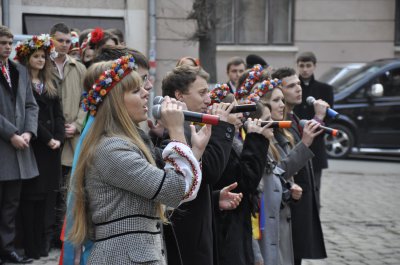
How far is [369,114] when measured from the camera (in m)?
16.2

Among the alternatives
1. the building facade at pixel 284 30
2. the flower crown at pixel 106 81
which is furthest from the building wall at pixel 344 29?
the flower crown at pixel 106 81

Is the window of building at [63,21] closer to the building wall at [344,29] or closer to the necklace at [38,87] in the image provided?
the building wall at [344,29]

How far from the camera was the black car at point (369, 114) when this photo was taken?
16.1m

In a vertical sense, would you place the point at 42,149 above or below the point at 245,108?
below

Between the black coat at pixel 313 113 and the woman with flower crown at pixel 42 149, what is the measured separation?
284 cm

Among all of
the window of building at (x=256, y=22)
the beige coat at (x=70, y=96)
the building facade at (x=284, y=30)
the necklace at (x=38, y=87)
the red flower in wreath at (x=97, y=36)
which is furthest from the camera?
the window of building at (x=256, y=22)

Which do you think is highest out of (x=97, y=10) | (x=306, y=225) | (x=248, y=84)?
Answer: (x=97, y=10)

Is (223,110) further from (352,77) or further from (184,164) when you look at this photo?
(352,77)

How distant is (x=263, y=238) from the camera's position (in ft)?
18.1

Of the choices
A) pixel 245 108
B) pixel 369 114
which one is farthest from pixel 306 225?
pixel 369 114

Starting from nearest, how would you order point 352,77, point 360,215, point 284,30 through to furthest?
point 360,215 < point 352,77 < point 284,30

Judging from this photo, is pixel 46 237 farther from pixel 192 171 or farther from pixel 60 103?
pixel 192 171

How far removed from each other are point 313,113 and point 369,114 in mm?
7450

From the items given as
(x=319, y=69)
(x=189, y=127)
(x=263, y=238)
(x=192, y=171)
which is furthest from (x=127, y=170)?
(x=319, y=69)
